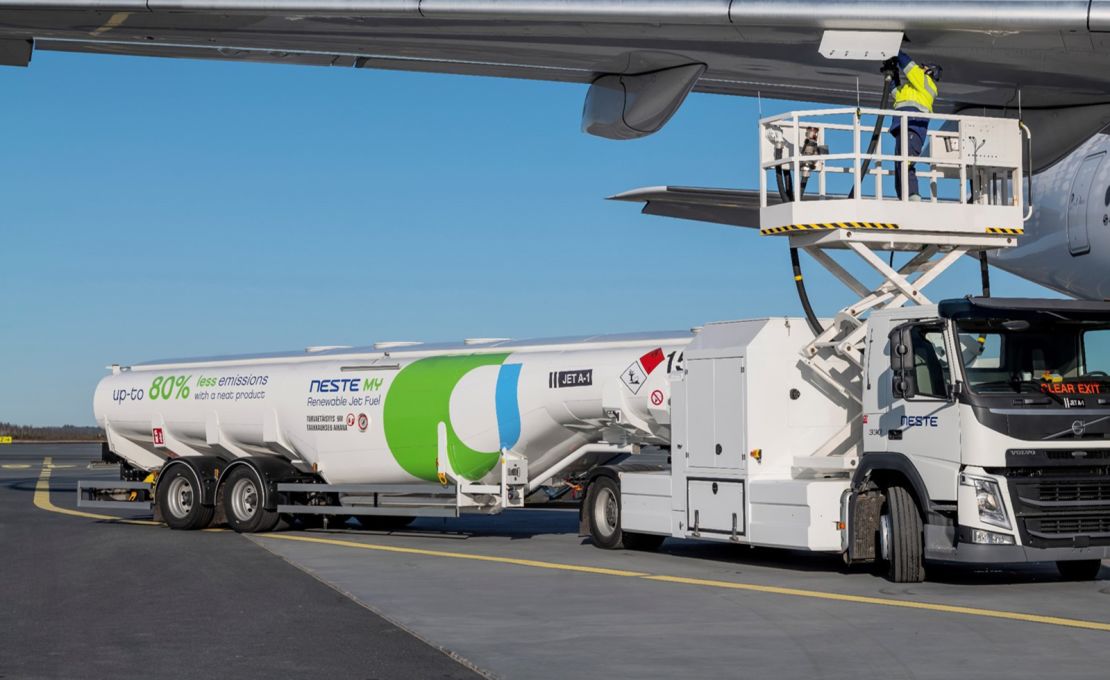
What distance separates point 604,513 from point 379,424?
14.2 feet

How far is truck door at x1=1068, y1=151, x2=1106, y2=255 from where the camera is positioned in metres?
18.6

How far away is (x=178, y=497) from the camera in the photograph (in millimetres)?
23500

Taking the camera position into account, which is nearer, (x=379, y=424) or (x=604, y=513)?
(x=604, y=513)

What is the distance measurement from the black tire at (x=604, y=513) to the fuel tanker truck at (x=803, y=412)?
0.11 ft

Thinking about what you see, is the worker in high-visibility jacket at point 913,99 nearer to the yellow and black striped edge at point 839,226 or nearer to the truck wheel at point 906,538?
the yellow and black striped edge at point 839,226

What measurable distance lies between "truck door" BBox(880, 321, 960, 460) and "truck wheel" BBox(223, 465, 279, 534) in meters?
11.2

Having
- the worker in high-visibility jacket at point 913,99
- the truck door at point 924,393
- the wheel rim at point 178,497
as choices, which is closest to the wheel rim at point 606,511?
the truck door at point 924,393

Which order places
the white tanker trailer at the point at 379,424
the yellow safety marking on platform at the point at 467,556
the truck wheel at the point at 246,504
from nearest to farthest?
1. the yellow safety marking on platform at the point at 467,556
2. the white tanker trailer at the point at 379,424
3. the truck wheel at the point at 246,504

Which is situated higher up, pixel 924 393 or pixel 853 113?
pixel 853 113

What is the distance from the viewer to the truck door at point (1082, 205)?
1861cm

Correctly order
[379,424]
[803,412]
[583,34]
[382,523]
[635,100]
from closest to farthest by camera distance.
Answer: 1. [583,34]
2. [635,100]
3. [803,412]
4. [379,424]
5. [382,523]

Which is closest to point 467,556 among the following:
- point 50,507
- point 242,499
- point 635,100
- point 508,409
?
point 508,409

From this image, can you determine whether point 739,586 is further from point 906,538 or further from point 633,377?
point 633,377

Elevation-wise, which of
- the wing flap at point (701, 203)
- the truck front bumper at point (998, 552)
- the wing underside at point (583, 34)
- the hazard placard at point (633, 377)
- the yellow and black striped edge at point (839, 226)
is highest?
the wing underside at point (583, 34)
